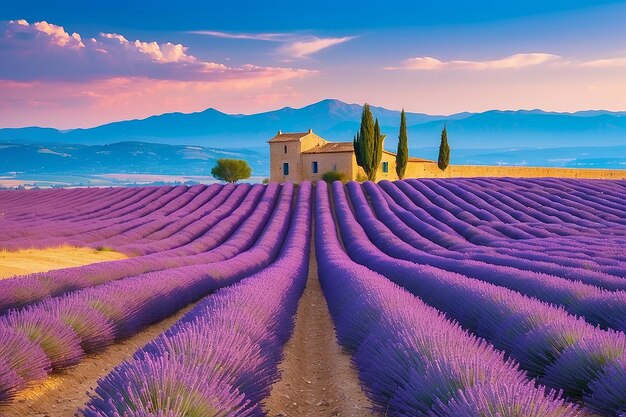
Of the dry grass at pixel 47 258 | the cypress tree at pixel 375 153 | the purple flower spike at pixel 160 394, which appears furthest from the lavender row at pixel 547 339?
the cypress tree at pixel 375 153

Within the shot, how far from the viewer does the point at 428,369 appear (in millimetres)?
3227

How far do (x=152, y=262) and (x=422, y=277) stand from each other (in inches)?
236

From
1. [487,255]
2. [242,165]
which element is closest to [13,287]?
[487,255]

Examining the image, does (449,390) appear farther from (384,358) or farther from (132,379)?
(132,379)

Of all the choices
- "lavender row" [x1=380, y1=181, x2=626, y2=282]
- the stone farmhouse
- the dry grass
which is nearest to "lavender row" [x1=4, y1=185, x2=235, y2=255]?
the dry grass

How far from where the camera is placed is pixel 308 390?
5.21m

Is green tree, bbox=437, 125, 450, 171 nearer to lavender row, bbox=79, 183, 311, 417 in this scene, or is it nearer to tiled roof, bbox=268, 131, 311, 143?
tiled roof, bbox=268, 131, 311, 143

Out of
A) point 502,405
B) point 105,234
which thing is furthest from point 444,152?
point 502,405

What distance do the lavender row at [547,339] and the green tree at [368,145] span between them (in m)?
34.8

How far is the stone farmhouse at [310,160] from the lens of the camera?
4600cm

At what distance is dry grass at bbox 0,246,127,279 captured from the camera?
1140cm

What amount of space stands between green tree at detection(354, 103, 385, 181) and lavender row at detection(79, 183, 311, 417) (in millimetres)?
36244

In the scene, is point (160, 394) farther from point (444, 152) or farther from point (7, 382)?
point (444, 152)

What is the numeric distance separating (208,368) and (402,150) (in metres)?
43.2
